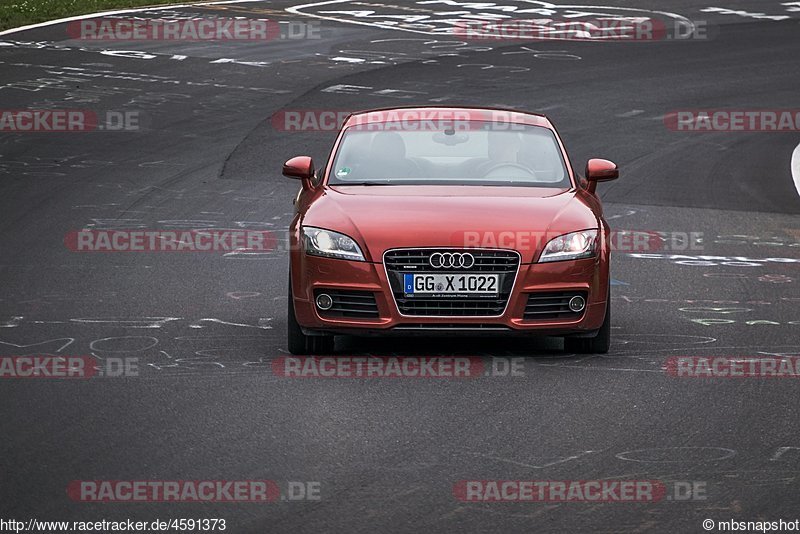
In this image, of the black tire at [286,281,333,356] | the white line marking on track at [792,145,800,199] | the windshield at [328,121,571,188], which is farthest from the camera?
the white line marking on track at [792,145,800,199]

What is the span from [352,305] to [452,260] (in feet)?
2.28

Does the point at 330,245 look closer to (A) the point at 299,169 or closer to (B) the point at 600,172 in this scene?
(A) the point at 299,169

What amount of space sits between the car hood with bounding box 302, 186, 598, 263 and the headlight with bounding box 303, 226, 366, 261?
5cm

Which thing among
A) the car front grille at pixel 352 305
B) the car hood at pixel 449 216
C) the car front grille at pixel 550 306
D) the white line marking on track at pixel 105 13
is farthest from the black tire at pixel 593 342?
the white line marking on track at pixel 105 13

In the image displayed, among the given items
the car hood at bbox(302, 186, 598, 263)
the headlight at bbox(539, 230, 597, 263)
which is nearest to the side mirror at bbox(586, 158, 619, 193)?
the car hood at bbox(302, 186, 598, 263)

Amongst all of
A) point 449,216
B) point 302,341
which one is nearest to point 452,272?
point 449,216

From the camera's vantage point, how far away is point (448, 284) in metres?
10.3

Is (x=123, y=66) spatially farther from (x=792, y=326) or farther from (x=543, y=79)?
(x=792, y=326)

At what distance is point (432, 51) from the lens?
98.4 feet

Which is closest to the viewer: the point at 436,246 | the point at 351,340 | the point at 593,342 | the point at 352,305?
the point at 436,246

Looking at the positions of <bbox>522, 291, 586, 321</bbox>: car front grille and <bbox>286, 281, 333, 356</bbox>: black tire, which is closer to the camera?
<bbox>522, 291, 586, 321</bbox>: car front grille

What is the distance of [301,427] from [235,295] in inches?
173

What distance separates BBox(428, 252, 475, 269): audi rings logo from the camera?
33.8 feet

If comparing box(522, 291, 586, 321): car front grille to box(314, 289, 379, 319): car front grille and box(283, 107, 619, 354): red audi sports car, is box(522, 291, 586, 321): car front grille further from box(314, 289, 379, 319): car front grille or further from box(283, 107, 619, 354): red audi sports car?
box(314, 289, 379, 319): car front grille
